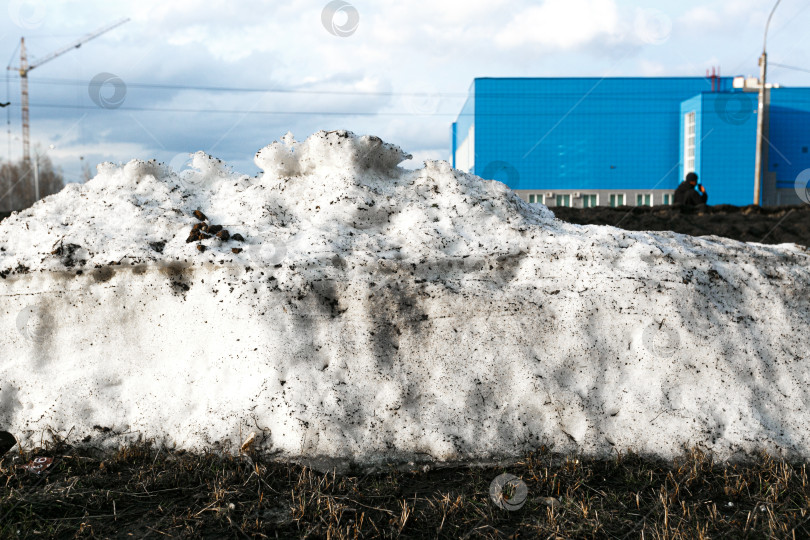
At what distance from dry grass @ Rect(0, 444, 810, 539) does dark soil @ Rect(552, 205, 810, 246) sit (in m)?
9.42

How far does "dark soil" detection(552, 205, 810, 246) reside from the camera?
12.1 meters

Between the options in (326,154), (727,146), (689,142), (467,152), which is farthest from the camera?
(467,152)

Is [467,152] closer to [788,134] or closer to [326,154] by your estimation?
[788,134]

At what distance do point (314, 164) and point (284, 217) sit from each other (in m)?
0.55

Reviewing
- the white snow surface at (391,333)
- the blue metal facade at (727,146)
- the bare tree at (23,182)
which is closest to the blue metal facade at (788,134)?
the blue metal facade at (727,146)

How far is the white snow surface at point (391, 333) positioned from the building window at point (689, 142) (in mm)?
41590

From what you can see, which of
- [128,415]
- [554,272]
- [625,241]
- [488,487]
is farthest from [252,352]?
[625,241]

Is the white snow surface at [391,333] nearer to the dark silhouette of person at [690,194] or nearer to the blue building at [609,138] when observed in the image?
the dark silhouette of person at [690,194]

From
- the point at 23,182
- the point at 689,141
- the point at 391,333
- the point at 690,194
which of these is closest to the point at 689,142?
the point at 689,141

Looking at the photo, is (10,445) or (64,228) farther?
(64,228)

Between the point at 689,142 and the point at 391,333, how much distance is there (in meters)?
44.0

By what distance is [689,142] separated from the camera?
4266cm

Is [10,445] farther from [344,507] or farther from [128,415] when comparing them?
[344,507]

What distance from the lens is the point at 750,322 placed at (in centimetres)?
414
